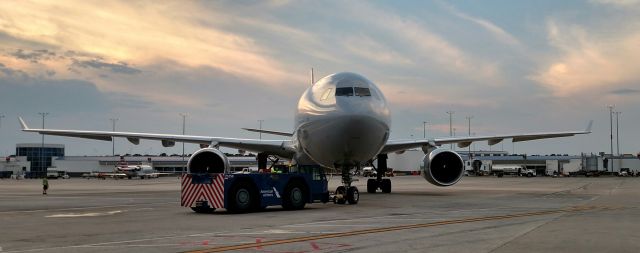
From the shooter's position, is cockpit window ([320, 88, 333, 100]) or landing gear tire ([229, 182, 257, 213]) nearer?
landing gear tire ([229, 182, 257, 213])

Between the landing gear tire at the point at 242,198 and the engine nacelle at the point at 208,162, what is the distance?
174 inches

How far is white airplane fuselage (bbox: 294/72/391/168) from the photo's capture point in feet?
67.8

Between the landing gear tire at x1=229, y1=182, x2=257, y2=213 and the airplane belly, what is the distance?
3215mm

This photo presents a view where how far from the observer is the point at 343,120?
20.5 m

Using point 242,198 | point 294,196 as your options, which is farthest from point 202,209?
point 294,196

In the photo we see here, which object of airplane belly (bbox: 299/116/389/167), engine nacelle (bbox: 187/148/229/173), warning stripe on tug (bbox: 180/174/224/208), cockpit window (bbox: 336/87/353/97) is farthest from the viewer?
engine nacelle (bbox: 187/148/229/173)

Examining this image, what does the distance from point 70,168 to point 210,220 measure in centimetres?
11321

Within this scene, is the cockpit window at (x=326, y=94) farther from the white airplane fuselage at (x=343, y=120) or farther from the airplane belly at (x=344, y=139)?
the airplane belly at (x=344, y=139)

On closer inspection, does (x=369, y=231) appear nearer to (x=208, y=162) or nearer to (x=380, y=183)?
(x=208, y=162)

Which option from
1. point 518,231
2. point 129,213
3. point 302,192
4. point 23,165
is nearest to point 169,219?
point 129,213

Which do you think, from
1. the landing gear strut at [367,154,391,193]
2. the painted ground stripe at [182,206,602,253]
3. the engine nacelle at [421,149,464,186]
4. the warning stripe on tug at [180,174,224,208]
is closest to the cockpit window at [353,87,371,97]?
the warning stripe on tug at [180,174,224,208]

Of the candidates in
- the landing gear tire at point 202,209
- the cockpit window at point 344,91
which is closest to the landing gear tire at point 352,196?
the cockpit window at point 344,91

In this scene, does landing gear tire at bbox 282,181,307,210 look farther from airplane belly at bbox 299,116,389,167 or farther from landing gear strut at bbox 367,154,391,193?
landing gear strut at bbox 367,154,391,193

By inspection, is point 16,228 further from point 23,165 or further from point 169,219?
point 23,165
